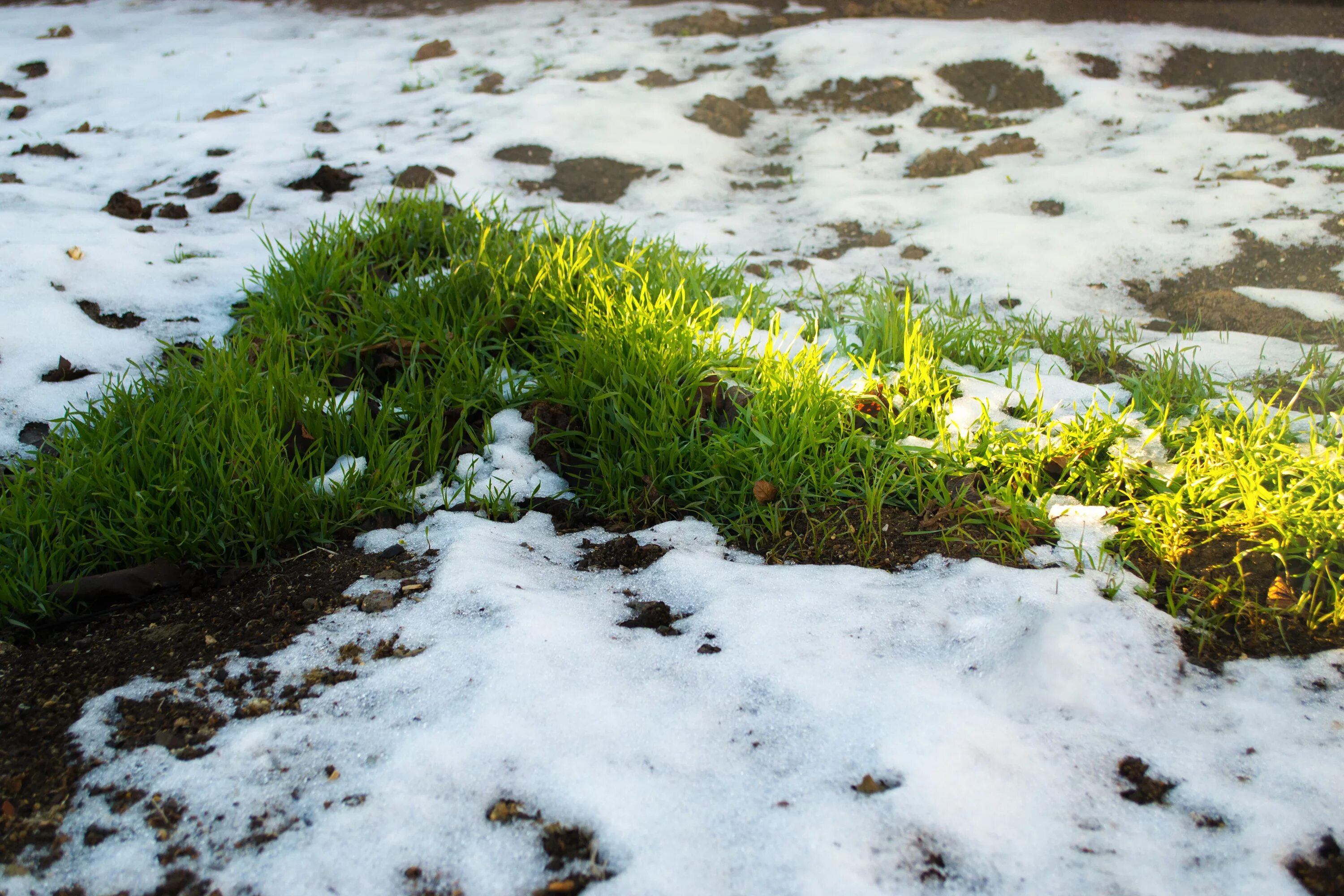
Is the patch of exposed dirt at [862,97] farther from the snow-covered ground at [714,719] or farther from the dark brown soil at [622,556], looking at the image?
the dark brown soil at [622,556]

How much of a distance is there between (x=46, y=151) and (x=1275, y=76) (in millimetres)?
6490

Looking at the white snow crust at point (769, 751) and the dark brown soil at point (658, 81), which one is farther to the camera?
the dark brown soil at point (658, 81)

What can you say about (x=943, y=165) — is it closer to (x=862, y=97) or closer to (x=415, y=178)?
(x=862, y=97)

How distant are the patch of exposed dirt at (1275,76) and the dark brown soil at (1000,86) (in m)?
0.69

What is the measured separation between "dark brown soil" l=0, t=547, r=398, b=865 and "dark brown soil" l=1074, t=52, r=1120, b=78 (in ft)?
16.8

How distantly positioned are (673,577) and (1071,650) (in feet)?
2.54

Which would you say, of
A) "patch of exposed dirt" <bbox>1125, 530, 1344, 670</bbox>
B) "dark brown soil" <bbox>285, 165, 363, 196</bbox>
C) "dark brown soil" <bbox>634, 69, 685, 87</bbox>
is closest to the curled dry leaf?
"patch of exposed dirt" <bbox>1125, 530, 1344, 670</bbox>

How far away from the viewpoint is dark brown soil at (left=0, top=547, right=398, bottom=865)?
1287 mm

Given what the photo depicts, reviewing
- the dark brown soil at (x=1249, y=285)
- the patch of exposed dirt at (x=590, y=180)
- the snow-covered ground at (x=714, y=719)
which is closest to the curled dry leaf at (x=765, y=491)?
the snow-covered ground at (x=714, y=719)

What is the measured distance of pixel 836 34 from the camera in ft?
19.4

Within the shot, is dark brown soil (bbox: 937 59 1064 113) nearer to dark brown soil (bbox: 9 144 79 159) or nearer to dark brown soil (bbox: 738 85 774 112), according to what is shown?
dark brown soil (bbox: 738 85 774 112)

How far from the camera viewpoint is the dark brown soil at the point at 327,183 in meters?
3.86

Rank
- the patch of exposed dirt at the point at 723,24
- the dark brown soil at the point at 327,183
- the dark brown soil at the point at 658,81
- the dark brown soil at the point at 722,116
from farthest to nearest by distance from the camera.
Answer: the patch of exposed dirt at the point at 723,24, the dark brown soil at the point at 658,81, the dark brown soil at the point at 722,116, the dark brown soil at the point at 327,183

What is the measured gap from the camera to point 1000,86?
16.7ft
